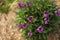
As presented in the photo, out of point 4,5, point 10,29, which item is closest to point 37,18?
point 10,29

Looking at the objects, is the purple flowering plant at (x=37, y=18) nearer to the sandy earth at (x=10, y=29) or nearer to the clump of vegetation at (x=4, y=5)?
the sandy earth at (x=10, y=29)

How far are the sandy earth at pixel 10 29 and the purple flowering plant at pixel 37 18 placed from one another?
0.16 m

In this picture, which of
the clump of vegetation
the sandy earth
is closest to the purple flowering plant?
the sandy earth

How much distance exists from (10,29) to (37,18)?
2.05 feet

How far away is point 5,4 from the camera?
12.2 feet

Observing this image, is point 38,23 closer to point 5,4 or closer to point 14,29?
point 14,29

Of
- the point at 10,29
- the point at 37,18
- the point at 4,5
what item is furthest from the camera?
the point at 4,5

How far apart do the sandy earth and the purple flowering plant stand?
0.53ft

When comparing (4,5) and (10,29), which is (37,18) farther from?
(4,5)

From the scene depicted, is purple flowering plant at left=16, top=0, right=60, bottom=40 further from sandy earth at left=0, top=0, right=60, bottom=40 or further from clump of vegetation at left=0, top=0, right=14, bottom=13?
clump of vegetation at left=0, top=0, right=14, bottom=13

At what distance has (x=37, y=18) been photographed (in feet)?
9.76

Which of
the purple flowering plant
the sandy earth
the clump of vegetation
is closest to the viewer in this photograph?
the purple flowering plant

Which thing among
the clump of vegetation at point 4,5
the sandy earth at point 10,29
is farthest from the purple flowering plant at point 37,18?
the clump of vegetation at point 4,5

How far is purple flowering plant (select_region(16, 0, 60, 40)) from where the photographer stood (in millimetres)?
2918
